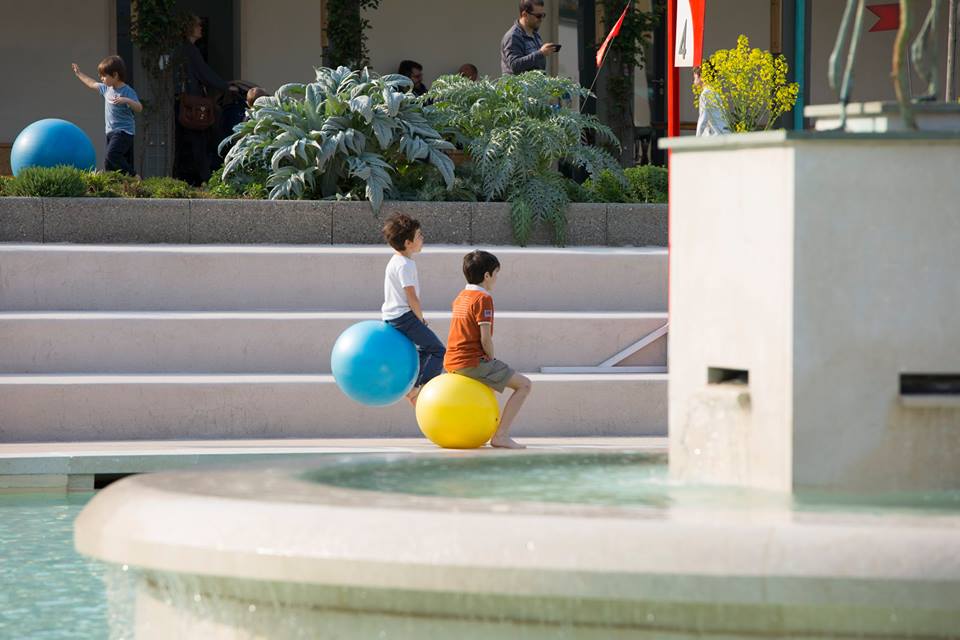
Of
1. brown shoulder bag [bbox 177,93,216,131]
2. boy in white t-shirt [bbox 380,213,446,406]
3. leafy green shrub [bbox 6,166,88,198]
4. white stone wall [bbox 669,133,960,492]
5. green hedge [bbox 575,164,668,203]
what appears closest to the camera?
white stone wall [bbox 669,133,960,492]

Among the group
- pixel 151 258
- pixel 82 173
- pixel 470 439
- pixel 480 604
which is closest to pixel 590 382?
pixel 470 439

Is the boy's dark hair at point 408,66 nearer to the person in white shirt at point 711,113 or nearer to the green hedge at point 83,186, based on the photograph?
the person in white shirt at point 711,113

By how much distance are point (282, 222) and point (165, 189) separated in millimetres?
1078

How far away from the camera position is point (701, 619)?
3900mm

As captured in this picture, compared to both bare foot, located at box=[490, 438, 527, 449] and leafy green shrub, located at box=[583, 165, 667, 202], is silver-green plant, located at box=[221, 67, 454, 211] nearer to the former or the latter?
leafy green shrub, located at box=[583, 165, 667, 202]

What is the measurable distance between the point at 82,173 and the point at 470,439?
231 inches

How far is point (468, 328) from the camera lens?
10.1 metres

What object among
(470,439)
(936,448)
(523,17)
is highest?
(523,17)

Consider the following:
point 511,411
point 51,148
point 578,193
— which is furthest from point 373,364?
point 51,148

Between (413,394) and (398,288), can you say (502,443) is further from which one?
(398,288)

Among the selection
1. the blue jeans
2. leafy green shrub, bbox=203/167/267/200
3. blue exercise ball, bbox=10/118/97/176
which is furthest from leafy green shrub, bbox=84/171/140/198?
the blue jeans

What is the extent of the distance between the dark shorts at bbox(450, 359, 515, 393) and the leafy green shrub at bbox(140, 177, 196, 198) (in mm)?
4787

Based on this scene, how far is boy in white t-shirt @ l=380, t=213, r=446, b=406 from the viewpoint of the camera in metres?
10.5

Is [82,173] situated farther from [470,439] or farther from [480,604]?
[480,604]
